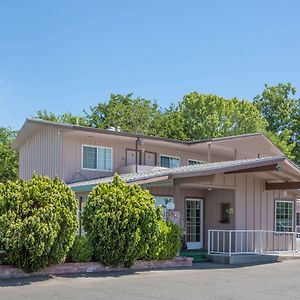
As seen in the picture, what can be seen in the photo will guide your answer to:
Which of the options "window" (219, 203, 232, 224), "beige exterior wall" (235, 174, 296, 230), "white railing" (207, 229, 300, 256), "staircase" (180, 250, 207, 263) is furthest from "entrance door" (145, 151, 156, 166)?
"staircase" (180, 250, 207, 263)

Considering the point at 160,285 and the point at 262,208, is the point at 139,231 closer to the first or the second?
the point at 160,285

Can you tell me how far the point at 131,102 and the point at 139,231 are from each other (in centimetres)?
3293

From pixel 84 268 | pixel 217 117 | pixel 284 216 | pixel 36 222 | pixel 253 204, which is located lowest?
pixel 84 268

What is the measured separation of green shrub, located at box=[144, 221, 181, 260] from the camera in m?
14.8

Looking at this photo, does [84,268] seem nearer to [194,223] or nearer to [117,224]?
[117,224]

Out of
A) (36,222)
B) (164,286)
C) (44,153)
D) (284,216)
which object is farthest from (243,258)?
(44,153)

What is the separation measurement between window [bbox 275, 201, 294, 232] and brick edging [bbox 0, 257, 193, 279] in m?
6.27

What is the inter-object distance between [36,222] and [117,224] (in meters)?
2.43

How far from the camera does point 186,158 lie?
24.7 meters

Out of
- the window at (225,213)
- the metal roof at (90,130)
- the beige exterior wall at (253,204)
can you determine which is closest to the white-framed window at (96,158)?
the metal roof at (90,130)

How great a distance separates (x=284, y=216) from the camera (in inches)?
829

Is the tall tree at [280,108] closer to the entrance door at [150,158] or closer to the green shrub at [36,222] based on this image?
the entrance door at [150,158]

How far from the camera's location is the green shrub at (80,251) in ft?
44.3

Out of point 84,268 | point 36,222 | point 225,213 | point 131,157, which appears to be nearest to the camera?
point 36,222
